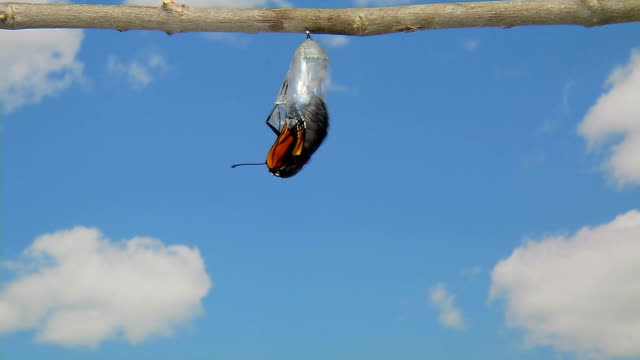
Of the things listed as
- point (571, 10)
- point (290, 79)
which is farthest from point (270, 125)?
point (571, 10)

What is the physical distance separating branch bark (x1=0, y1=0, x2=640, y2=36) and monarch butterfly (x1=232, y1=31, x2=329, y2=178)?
0.27 metres

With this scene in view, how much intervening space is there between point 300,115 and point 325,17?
850 millimetres

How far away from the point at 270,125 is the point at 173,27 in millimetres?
1038

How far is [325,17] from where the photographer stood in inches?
242

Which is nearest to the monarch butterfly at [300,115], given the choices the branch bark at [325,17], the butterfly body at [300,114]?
the butterfly body at [300,114]

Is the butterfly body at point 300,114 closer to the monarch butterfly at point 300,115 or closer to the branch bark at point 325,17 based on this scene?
the monarch butterfly at point 300,115

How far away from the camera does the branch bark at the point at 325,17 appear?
594 cm

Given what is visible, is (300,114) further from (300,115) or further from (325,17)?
→ (325,17)

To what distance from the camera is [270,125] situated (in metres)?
6.09

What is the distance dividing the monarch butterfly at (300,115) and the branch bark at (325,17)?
0.27 meters

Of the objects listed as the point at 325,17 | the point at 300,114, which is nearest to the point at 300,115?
the point at 300,114

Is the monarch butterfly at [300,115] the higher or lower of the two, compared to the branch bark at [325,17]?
lower

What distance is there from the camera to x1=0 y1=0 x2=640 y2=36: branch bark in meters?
5.94

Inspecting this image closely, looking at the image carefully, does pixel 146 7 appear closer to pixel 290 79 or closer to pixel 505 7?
pixel 290 79
